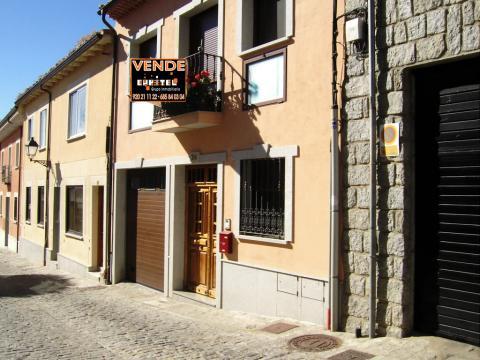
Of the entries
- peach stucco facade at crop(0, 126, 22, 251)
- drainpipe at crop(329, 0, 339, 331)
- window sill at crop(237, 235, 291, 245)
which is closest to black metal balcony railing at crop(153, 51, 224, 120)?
window sill at crop(237, 235, 291, 245)

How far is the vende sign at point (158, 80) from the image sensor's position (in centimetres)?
848

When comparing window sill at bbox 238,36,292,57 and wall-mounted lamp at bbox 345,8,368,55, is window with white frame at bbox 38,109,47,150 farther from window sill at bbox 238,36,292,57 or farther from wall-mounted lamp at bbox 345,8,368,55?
wall-mounted lamp at bbox 345,8,368,55

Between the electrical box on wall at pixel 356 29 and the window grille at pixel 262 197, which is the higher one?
the electrical box on wall at pixel 356 29

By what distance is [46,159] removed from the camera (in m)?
18.4

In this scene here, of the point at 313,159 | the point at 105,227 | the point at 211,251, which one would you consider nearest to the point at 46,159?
the point at 105,227

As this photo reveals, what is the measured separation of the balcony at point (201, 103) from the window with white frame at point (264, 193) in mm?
844

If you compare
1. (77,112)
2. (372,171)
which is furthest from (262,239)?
(77,112)

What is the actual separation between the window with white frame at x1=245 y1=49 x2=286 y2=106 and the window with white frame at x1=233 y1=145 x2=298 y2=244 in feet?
2.62

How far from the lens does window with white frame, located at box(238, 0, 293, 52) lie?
7688 millimetres

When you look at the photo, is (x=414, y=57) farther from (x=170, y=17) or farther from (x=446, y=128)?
(x=170, y=17)

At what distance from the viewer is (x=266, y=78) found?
7637mm

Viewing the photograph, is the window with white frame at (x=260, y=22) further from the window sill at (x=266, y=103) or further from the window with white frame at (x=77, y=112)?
the window with white frame at (x=77, y=112)

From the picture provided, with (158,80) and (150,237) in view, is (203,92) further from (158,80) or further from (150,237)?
(150,237)

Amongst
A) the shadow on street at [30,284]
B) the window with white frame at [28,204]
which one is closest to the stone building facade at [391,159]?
the shadow on street at [30,284]
